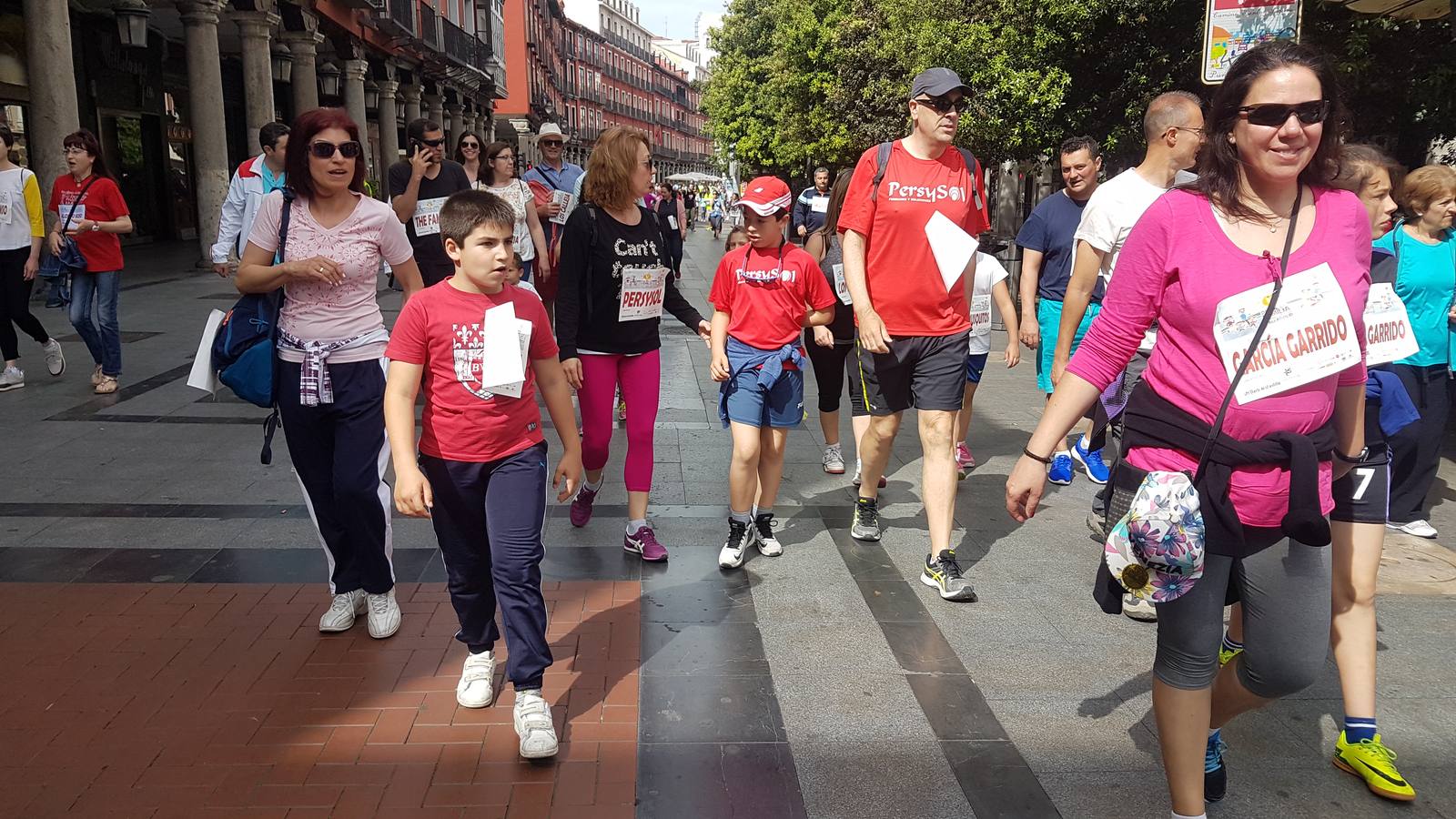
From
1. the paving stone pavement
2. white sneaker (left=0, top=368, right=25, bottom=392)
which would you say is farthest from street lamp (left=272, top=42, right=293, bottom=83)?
the paving stone pavement

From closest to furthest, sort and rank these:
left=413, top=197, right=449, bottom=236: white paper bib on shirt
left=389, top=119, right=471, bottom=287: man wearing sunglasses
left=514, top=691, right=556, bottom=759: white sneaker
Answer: left=514, top=691, right=556, bottom=759: white sneaker < left=389, top=119, right=471, bottom=287: man wearing sunglasses < left=413, top=197, right=449, bottom=236: white paper bib on shirt

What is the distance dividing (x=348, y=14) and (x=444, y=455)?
944 inches

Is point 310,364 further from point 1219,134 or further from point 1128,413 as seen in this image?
point 1219,134

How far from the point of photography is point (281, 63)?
20.3 m

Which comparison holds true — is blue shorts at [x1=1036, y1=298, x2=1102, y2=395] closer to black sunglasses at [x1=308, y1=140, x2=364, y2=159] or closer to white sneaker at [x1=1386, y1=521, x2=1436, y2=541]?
white sneaker at [x1=1386, y1=521, x2=1436, y2=541]

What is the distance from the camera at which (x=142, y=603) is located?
4.24 metres

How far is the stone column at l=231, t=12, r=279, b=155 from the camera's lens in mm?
18531

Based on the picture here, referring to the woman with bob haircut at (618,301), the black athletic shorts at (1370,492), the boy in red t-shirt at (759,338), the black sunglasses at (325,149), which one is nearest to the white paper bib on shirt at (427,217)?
the woman with bob haircut at (618,301)

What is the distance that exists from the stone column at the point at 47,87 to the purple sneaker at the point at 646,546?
11703 mm

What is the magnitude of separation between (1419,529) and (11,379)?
8.91m

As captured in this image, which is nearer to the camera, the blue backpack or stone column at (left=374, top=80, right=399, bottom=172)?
the blue backpack

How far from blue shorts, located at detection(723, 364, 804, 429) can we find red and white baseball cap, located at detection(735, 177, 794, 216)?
0.68 meters

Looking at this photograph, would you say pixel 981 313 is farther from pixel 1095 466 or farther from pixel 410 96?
pixel 410 96

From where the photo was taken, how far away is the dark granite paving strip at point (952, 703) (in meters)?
2.98
